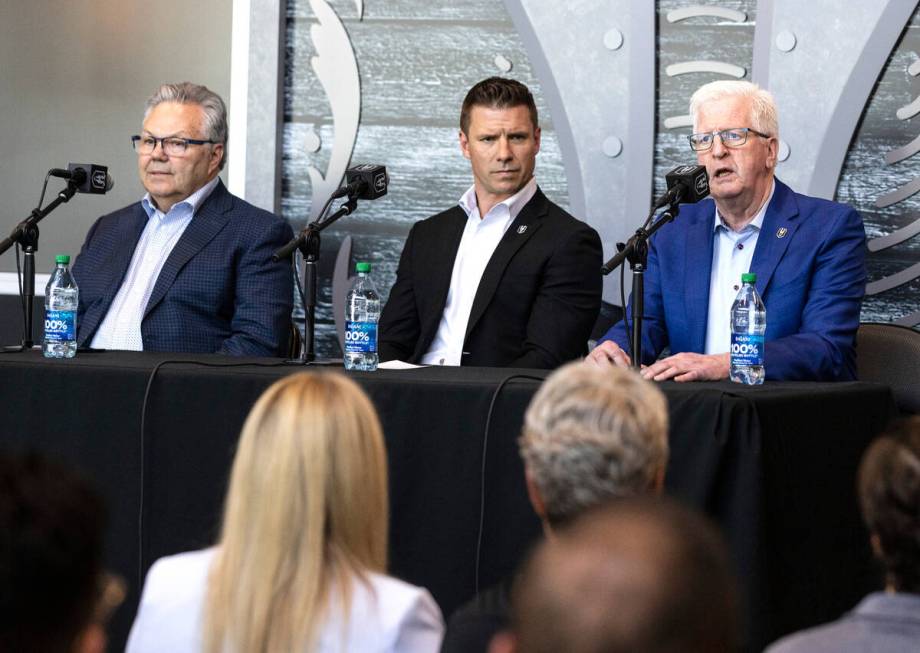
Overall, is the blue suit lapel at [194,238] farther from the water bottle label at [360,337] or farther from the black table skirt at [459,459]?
the water bottle label at [360,337]

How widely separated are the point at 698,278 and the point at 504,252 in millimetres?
552

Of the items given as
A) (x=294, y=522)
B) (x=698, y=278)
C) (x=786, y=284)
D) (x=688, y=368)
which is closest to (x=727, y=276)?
(x=698, y=278)

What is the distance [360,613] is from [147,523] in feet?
4.52

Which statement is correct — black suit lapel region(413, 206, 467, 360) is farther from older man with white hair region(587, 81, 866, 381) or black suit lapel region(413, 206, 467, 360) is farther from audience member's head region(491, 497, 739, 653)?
audience member's head region(491, 497, 739, 653)

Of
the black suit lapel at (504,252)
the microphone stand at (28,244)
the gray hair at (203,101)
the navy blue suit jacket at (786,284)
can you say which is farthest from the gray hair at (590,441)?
the gray hair at (203,101)

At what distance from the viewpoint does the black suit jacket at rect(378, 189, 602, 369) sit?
354 centimetres

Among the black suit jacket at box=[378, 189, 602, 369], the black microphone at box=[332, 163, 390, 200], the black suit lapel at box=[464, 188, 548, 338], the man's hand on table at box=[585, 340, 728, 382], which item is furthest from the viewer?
the black suit lapel at box=[464, 188, 548, 338]

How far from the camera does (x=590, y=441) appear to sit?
152 centimetres

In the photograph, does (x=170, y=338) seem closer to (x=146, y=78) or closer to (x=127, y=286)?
(x=127, y=286)

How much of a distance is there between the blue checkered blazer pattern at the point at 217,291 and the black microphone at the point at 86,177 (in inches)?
14.5

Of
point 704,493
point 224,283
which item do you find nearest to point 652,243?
point 224,283

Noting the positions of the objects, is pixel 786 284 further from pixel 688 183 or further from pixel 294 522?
pixel 294 522

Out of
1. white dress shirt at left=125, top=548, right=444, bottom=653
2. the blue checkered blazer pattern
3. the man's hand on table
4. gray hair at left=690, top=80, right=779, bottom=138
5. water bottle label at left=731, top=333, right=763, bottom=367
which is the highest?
gray hair at left=690, top=80, right=779, bottom=138

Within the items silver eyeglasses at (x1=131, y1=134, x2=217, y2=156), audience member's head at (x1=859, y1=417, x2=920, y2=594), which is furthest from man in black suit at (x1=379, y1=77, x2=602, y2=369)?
audience member's head at (x1=859, y1=417, x2=920, y2=594)
